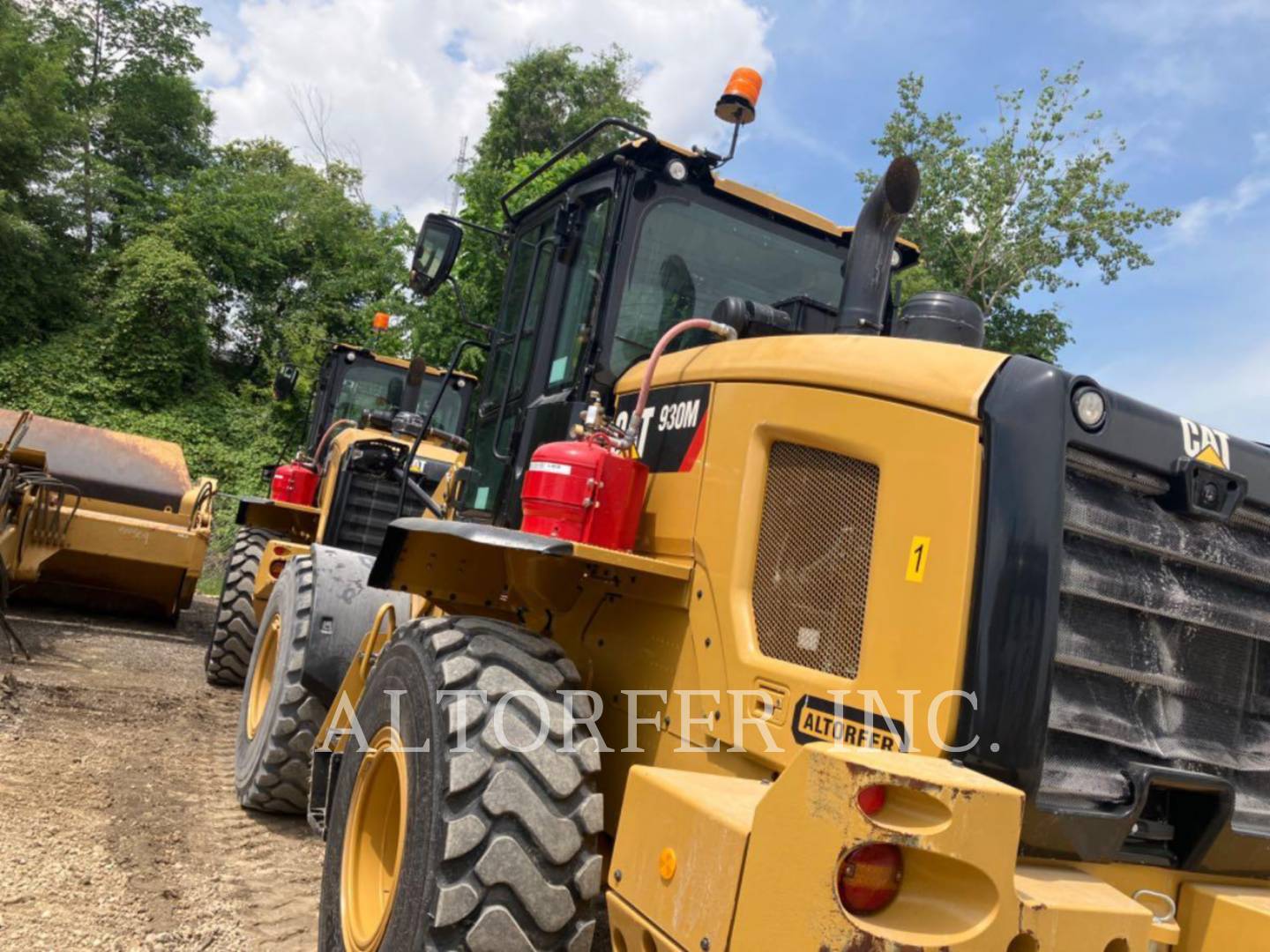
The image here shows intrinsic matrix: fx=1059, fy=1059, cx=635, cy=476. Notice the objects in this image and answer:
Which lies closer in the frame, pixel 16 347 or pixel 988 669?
A: pixel 988 669

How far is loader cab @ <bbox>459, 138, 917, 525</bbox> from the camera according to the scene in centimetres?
356

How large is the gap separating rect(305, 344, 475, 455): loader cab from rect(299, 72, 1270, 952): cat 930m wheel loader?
675cm

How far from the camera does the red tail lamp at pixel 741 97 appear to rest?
3416mm

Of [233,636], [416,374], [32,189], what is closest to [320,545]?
[416,374]

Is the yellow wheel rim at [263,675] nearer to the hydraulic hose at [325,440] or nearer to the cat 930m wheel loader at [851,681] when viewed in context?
the cat 930m wheel loader at [851,681]

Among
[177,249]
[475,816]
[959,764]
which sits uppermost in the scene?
[177,249]

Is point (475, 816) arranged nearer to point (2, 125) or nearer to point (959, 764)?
point (959, 764)

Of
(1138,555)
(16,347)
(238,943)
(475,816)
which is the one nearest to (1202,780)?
(1138,555)

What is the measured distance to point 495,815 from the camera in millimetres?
2367

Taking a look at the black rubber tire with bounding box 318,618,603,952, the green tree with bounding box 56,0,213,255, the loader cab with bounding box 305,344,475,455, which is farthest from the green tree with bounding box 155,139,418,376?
the black rubber tire with bounding box 318,618,603,952

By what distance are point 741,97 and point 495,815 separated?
2334 mm

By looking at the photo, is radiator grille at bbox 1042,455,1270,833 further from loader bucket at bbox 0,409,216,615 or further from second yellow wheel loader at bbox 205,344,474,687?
loader bucket at bbox 0,409,216,615

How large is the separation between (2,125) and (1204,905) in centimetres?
2454

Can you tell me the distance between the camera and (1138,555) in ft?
7.65
